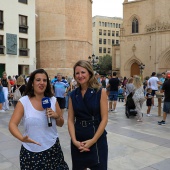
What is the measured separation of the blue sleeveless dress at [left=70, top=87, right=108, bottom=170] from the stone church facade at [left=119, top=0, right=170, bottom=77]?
36.2 m

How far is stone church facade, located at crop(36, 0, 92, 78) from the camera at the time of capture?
33.2m

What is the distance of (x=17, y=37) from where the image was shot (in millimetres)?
28359

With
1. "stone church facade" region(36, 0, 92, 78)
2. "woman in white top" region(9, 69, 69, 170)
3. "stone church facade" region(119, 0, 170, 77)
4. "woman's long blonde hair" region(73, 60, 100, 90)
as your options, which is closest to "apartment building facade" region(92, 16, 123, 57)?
"stone church facade" region(119, 0, 170, 77)

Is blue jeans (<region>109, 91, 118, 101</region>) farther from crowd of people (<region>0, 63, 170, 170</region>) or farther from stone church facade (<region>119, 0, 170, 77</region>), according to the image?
stone church facade (<region>119, 0, 170, 77</region>)

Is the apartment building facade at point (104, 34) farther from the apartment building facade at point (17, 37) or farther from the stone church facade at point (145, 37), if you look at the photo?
the apartment building facade at point (17, 37)

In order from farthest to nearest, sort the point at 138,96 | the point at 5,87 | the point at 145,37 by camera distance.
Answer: the point at 145,37 → the point at 5,87 → the point at 138,96

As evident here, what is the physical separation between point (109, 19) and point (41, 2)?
169ft

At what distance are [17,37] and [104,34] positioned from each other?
55.8 meters

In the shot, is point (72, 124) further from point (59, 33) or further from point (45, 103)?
point (59, 33)

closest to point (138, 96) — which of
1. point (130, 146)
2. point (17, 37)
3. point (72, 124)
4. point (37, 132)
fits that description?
point (130, 146)

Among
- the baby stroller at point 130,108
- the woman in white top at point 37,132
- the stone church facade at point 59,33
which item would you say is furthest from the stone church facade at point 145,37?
the woman in white top at point 37,132

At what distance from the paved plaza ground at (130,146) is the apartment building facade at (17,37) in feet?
65.8

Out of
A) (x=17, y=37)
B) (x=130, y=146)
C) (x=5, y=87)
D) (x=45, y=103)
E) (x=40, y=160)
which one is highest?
(x=17, y=37)

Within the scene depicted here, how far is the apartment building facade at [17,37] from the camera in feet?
89.3
